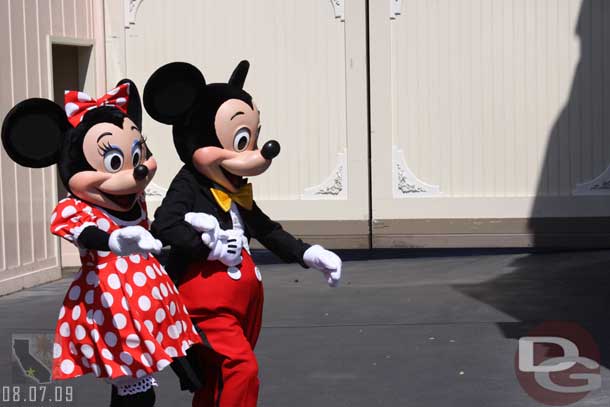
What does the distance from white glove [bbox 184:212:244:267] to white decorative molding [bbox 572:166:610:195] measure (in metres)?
5.68

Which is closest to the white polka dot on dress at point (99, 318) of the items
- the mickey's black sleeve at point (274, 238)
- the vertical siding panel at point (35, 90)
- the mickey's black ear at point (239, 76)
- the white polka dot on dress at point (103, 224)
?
the white polka dot on dress at point (103, 224)

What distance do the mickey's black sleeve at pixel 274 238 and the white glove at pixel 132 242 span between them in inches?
25.6

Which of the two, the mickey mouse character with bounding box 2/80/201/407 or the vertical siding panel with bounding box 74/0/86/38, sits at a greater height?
the vertical siding panel with bounding box 74/0/86/38

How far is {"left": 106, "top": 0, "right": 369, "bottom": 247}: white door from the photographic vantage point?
33.4 ft

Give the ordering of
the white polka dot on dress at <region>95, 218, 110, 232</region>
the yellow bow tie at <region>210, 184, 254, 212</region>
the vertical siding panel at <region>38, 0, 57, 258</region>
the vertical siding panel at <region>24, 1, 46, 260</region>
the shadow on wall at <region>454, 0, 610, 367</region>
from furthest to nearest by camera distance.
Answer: the shadow on wall at <region>454, 0, 610, 367</region>, the vertical siding panel at <region>38, 0, 57, 258</region>, the vertical siding panel at <region>24, 1, 46, 260</region>, the yellow bow tie at <region>210, 184, 254, 212</region>, the white polka dot on dress at <region>95, 218, 110, 232</region>

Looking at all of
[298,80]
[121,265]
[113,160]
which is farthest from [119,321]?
[298,80]

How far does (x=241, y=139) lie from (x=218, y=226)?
0.41 meters

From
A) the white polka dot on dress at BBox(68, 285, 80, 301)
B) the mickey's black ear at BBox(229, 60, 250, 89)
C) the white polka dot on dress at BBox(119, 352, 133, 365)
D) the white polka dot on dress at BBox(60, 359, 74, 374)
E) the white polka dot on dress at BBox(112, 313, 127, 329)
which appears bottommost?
the white polka dot on dress at BBox(60, 359, 74, 374)

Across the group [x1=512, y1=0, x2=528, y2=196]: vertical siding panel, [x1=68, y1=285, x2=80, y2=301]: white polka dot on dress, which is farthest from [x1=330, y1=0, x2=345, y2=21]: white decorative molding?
[x1=68, y1=285, x2=80, y2=301]: white polka dot on dress

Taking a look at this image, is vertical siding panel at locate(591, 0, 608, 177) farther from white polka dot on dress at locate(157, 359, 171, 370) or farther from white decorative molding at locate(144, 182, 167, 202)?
white polka dot on dress at locate(157, 359, 171, 370)

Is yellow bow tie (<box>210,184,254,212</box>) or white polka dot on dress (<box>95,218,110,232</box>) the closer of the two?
white polka dot on dress (<box>95,218,110,232</box>)

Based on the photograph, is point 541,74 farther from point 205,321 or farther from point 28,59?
point 205,321

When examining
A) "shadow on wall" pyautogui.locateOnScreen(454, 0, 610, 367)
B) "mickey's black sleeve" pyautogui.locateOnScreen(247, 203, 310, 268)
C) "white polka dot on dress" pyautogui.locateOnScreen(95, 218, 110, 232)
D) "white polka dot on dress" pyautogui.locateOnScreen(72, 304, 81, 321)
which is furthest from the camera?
"shadow on wall" pyautogui.locateOnScreen(454, 0, 610, 367)

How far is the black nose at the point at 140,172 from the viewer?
4.86 metres
